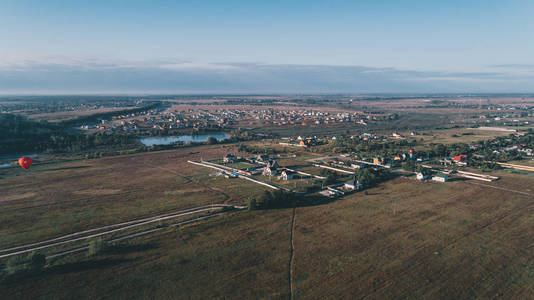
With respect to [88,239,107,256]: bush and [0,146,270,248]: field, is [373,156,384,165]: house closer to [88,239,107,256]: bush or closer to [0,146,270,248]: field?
[0,146,270,248]: field

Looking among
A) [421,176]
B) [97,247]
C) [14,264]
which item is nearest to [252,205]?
[97,247]

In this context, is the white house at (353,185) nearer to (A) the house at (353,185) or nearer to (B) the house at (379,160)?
(A) the house at (353,185)

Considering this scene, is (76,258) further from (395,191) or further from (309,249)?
(395,191)

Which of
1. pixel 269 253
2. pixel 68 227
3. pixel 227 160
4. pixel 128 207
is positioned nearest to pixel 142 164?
pixel 227 160

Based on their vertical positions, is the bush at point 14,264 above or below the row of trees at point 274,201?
below

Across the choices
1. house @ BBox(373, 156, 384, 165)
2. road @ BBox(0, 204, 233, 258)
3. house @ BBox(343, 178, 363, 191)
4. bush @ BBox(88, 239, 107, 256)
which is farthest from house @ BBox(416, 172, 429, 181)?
bush @ BBox(88, 239, 107, 256)

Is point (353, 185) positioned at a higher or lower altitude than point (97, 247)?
higher

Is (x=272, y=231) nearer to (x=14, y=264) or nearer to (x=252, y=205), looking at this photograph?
(x=252, y=205)

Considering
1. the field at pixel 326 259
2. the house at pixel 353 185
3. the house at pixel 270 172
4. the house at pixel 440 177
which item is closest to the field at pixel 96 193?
the house at pixel 270 172
